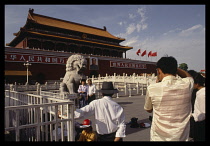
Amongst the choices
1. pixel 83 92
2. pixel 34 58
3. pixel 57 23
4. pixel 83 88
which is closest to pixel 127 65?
pixel 57 23

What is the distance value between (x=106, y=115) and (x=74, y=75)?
4352 mm

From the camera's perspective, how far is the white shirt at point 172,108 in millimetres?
1436

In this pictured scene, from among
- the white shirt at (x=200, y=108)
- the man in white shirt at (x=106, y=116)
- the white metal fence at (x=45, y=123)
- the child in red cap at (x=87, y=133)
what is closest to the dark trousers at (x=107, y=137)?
the man in white shirt at (x=106, y=116)

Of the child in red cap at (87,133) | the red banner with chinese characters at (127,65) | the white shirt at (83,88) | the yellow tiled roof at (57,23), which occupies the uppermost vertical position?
the yellow tiled roof at (57,23)

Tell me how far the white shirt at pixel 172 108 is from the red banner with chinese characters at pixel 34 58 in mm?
17649

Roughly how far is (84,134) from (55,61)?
59.2 ft

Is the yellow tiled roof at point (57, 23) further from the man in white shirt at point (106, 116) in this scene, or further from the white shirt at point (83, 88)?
the man in white shirt at point (106, 116)

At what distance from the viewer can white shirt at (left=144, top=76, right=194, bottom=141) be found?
144 centimetres

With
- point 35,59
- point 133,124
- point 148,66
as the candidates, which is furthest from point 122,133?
point 148,66

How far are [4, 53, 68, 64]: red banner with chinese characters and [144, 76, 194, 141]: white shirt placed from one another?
17.6 m

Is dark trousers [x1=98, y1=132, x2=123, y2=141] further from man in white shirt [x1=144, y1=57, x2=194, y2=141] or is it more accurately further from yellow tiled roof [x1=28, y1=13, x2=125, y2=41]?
yellow tiled roof [x1=28, y1=13, x2=125, y2=41]

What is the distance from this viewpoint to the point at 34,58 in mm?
17469
